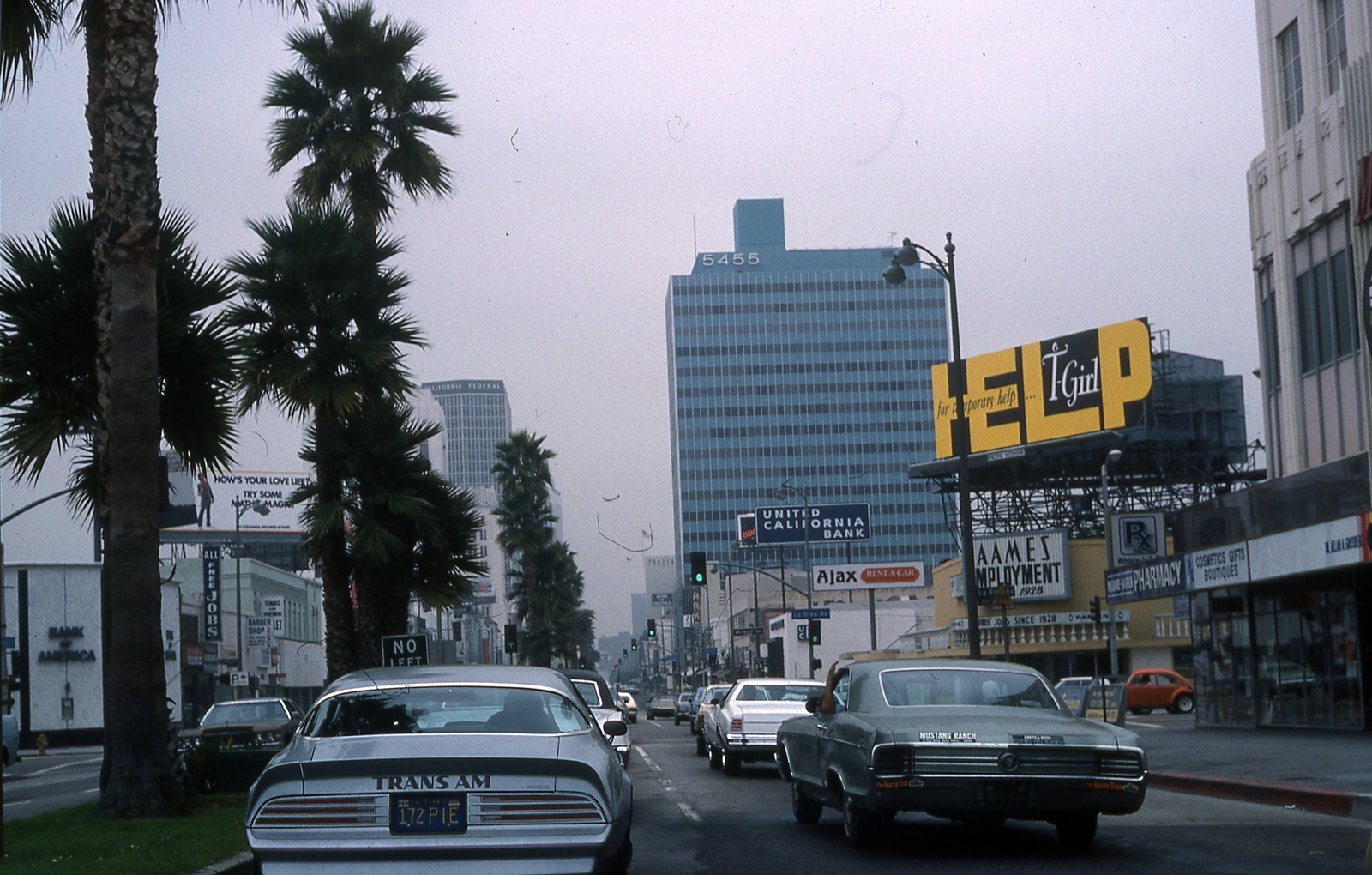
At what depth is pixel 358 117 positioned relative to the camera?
2834cm

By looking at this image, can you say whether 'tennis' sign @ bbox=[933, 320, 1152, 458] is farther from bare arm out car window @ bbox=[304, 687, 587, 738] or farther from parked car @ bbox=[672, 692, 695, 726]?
bare arm out car window @ bbox=[304, 687, 587, 738]

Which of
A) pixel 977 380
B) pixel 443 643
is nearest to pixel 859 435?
pixel 977 380

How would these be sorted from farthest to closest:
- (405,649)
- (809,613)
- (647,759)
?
(809,613) < (647,759) < (405,649)

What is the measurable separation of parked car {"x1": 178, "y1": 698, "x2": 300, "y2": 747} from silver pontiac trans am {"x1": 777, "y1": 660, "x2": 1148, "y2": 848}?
550 inches

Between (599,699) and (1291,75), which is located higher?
(1291,75)

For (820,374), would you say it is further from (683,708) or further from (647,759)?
(647,759)

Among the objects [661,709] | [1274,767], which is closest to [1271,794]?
[1274,767]

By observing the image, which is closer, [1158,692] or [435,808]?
[435,808]

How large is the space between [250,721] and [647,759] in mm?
7418

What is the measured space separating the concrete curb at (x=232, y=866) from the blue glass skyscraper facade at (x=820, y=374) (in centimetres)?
15983

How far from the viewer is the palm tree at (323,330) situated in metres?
23.3

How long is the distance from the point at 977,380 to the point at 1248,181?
Answer: 31.1m

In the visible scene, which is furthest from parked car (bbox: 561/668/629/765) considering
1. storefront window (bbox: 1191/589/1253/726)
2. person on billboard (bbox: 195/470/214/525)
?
person on billboard (bbox: 195/470/214/525)

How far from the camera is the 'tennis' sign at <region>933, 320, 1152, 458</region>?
55594mm
